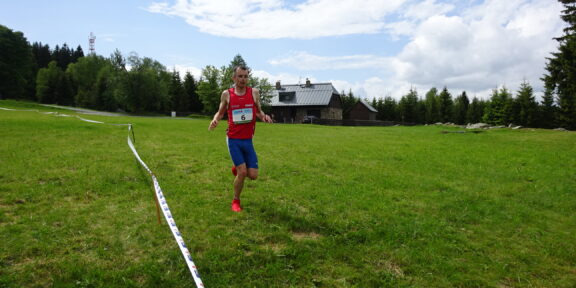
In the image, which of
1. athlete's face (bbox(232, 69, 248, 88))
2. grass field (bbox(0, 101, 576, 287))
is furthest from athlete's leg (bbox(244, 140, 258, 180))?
athlete's face (bbox(232, 69, 248, 88))

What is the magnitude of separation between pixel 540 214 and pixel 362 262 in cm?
446

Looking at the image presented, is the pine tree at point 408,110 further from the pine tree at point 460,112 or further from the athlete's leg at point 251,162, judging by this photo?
the athlete's leg at point 251,162

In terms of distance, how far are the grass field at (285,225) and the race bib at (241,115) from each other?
1.57 m

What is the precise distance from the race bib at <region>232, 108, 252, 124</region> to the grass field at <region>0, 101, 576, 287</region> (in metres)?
1.57

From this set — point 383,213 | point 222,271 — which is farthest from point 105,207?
point 383,213

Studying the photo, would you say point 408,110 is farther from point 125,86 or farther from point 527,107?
point 125,86

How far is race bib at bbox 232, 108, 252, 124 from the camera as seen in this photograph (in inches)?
236

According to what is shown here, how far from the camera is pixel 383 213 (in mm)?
6043

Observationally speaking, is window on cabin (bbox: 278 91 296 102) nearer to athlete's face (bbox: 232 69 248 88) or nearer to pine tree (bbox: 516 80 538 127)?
pine tree (bbox: 516 80 538 127)

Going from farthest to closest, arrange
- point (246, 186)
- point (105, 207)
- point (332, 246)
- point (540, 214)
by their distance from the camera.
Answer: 1. point (246, 186)
2. point (540, 214)
3. point (105, 207)
4. point (332, 246)

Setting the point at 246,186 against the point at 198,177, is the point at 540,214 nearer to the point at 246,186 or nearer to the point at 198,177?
the point at 246,186

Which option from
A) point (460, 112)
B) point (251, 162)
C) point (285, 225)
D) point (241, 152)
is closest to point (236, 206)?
point (251, 162)

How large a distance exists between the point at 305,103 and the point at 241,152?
193ft

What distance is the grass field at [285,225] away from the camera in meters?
3.85
